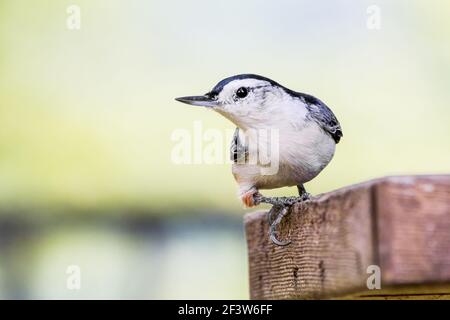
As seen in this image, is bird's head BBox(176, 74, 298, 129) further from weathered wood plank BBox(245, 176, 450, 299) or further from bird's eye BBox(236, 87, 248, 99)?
weathered wood plank BBox(245, 176, 450, 299)

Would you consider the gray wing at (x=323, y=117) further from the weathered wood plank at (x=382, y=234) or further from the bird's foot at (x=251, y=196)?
the weathered wood plank at (x=382, y=234)

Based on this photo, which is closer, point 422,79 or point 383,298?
point 383,298

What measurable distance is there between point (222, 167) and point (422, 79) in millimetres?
876

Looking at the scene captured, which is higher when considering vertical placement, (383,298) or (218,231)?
(218,231)

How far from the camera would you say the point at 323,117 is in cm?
204

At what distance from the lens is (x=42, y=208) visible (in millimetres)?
3611

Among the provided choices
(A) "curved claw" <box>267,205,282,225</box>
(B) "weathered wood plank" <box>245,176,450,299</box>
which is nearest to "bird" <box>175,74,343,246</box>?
(A) "curved claw" <box>267,205,282,225</box>

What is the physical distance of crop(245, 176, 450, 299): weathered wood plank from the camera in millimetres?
1071

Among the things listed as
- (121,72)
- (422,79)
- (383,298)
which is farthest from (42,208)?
(383,298)

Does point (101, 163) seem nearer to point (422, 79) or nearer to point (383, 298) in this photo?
point (422, 79)

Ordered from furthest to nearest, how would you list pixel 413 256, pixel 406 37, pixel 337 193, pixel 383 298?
1. pixel 406 37
2. pixel 383 298
3. pixel 337 193
4. pixel 413 256

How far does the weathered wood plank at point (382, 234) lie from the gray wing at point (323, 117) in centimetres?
69

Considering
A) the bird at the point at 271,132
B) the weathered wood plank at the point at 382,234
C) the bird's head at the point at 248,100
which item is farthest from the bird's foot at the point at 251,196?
the weathered wood plank at the point at 382,234

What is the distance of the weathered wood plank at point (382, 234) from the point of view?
1071 millimetres
